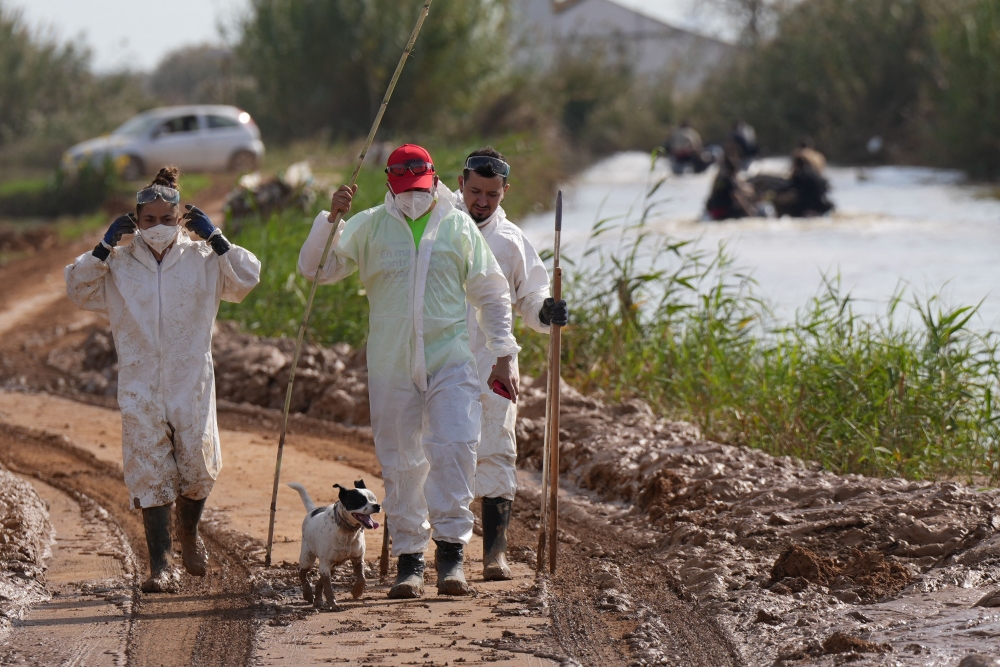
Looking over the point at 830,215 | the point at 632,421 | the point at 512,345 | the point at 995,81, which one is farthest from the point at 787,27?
the point at 512,345

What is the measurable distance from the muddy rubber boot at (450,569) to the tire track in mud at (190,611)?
77 centimetres

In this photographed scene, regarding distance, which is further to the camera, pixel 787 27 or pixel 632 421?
pixel 787 27

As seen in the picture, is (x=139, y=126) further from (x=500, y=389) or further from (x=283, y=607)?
(x=283, y=607)

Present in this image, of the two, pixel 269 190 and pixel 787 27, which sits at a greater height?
pixel 787 27

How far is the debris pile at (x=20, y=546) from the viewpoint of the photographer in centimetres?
506

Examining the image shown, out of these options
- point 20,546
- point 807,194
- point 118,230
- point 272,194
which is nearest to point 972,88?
point 807,194

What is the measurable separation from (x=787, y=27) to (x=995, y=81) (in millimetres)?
12778

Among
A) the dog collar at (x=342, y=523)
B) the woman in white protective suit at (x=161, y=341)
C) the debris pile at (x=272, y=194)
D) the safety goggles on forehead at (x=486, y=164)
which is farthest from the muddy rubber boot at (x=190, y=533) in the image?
the debris pile at (x=272, y=194)

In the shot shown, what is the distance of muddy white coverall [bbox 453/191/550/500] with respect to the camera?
18.3 ft

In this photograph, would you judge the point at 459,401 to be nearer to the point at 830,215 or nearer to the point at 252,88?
the point at 830,215

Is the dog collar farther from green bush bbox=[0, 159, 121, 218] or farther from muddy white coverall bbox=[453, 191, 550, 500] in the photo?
green bush bbox=[0, 159, 121, 218]

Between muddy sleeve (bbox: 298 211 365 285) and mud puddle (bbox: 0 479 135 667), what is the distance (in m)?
1.55

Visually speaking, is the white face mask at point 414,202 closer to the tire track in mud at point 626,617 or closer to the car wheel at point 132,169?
the tire track in mud at point 626,617

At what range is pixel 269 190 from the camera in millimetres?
16594
